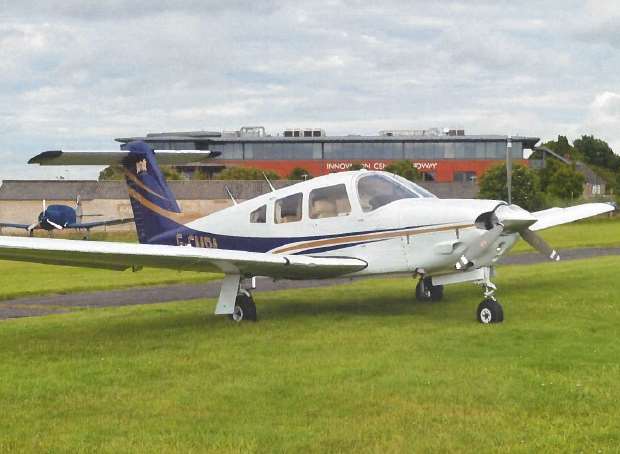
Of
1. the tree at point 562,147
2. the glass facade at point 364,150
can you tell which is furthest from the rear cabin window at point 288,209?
the tree at point 562,147

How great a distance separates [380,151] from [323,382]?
106613 mm

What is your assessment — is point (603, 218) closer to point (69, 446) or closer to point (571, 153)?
point (69, 446)

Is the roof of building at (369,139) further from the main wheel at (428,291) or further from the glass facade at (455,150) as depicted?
the main wheel at (428,291)

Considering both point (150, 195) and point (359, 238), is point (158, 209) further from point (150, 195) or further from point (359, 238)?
point (359, 238)

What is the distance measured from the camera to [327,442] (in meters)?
5.93

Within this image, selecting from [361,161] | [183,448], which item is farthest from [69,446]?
[361,161]

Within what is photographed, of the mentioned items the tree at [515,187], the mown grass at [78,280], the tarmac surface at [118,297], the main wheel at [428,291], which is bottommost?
the mown grass at [78,280]

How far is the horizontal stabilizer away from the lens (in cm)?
1373

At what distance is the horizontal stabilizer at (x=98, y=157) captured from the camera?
1373 cm

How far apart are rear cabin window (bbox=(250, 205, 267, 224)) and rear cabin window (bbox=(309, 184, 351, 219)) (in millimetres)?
1046

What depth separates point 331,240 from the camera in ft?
43.3

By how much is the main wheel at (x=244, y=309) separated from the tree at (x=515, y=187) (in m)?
56.9

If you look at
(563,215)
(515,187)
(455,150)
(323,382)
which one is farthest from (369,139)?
(323,382)

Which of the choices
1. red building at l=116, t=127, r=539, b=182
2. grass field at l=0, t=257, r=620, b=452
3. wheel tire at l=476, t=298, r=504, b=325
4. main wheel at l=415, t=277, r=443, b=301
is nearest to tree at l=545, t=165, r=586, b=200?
red building at l=116, t=127, r=539, b=182
